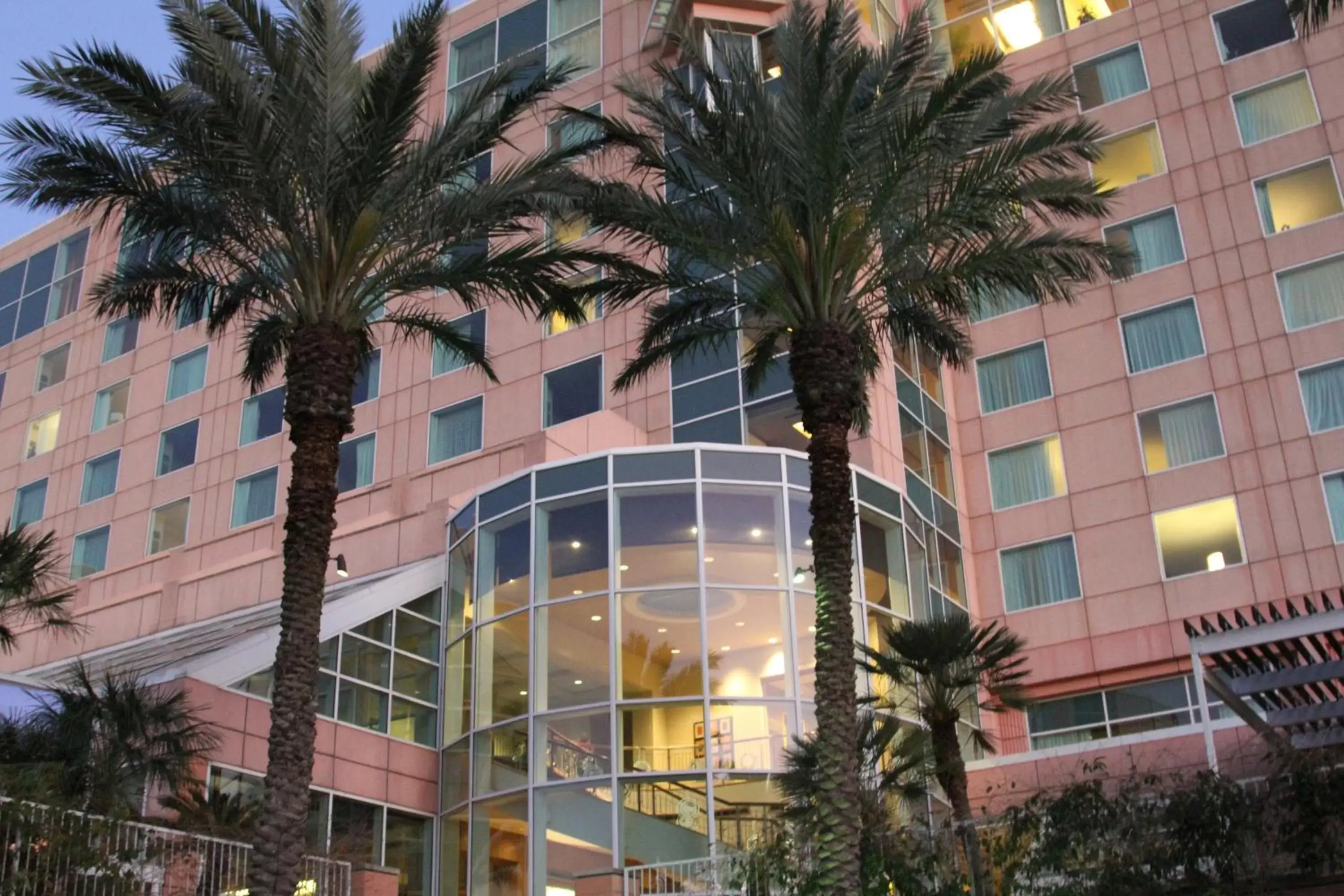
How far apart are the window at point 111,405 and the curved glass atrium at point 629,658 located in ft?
79.5

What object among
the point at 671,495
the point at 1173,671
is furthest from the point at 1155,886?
the point at 1173,671

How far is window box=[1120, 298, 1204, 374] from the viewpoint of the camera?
3428cm

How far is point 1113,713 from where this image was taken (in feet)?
106

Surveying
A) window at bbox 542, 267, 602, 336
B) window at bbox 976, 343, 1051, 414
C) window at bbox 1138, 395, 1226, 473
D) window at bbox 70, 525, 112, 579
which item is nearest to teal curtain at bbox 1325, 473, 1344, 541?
window at bbox 1138, 395, 1226, 473

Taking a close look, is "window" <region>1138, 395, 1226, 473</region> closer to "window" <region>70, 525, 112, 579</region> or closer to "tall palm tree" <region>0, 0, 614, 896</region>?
"tall palm tree" <region>0, 0, 614, 896</region>

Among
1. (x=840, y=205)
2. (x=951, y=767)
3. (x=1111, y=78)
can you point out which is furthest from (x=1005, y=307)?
(x=840, y=205)

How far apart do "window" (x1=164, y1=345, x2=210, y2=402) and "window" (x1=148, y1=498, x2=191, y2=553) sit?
3.73 metres

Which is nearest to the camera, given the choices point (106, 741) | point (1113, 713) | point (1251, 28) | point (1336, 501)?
point (106, 741)

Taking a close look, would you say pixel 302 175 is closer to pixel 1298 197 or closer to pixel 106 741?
pixel 106 741

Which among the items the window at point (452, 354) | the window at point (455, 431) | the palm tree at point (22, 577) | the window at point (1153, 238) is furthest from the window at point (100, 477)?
the window at point (1153, 238)

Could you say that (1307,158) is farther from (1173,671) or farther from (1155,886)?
(1155,886)

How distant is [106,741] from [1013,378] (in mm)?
23922

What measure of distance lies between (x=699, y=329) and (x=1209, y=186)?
1936cm

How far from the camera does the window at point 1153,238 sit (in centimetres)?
3528
